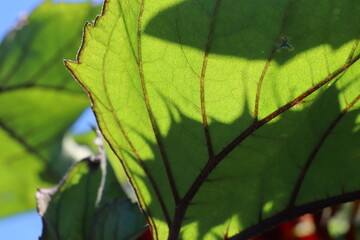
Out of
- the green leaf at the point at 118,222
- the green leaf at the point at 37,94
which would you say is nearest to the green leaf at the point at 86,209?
the green leaf at the point at 118,222

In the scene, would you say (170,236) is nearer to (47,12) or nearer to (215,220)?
(215,220)

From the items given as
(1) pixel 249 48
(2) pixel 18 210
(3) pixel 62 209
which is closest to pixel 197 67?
(1) pixel 249 48

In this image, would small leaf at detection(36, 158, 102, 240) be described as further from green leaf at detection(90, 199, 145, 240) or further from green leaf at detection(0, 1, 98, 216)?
green leaf at detection(0, 1, 98, 216)

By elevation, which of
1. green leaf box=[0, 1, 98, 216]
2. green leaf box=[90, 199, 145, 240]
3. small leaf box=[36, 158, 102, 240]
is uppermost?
green leaf box=[0, 1, 98, 216]

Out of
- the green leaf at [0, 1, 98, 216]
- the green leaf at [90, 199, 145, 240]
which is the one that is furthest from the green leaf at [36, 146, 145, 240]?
the green leaf at [0, 1, 98, 216]

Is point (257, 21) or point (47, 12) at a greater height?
point (47, 12)

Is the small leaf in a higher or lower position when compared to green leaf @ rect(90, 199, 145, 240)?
higher
